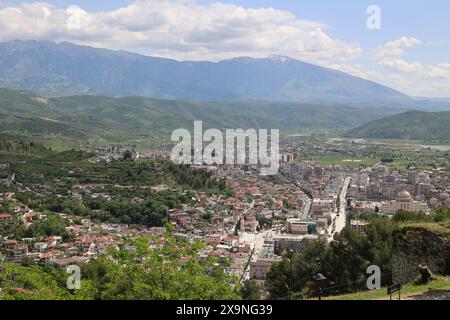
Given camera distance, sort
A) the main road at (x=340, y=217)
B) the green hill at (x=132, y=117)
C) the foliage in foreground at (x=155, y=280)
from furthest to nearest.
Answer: the green hill at (x=132, y=117), the main road at (x=340, y=217), the foliage in foreground at (x=155, y=280)

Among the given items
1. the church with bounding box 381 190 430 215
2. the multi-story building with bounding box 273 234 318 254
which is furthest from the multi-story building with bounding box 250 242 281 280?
the church with bounding box 381 190 430 215

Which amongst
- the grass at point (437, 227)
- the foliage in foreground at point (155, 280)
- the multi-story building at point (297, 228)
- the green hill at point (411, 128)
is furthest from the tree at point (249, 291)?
the green hill at point (411, 128)

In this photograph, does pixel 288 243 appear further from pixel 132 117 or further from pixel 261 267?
pixel 132 117

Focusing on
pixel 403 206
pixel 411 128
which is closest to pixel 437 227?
pixel 403 206

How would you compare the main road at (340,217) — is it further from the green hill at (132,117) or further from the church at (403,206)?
the green hill at (132,117)

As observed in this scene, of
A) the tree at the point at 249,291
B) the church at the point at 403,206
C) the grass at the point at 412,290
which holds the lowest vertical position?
the church at the point at 403,206

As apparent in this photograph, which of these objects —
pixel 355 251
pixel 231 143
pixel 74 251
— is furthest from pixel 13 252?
pixel 231 143
